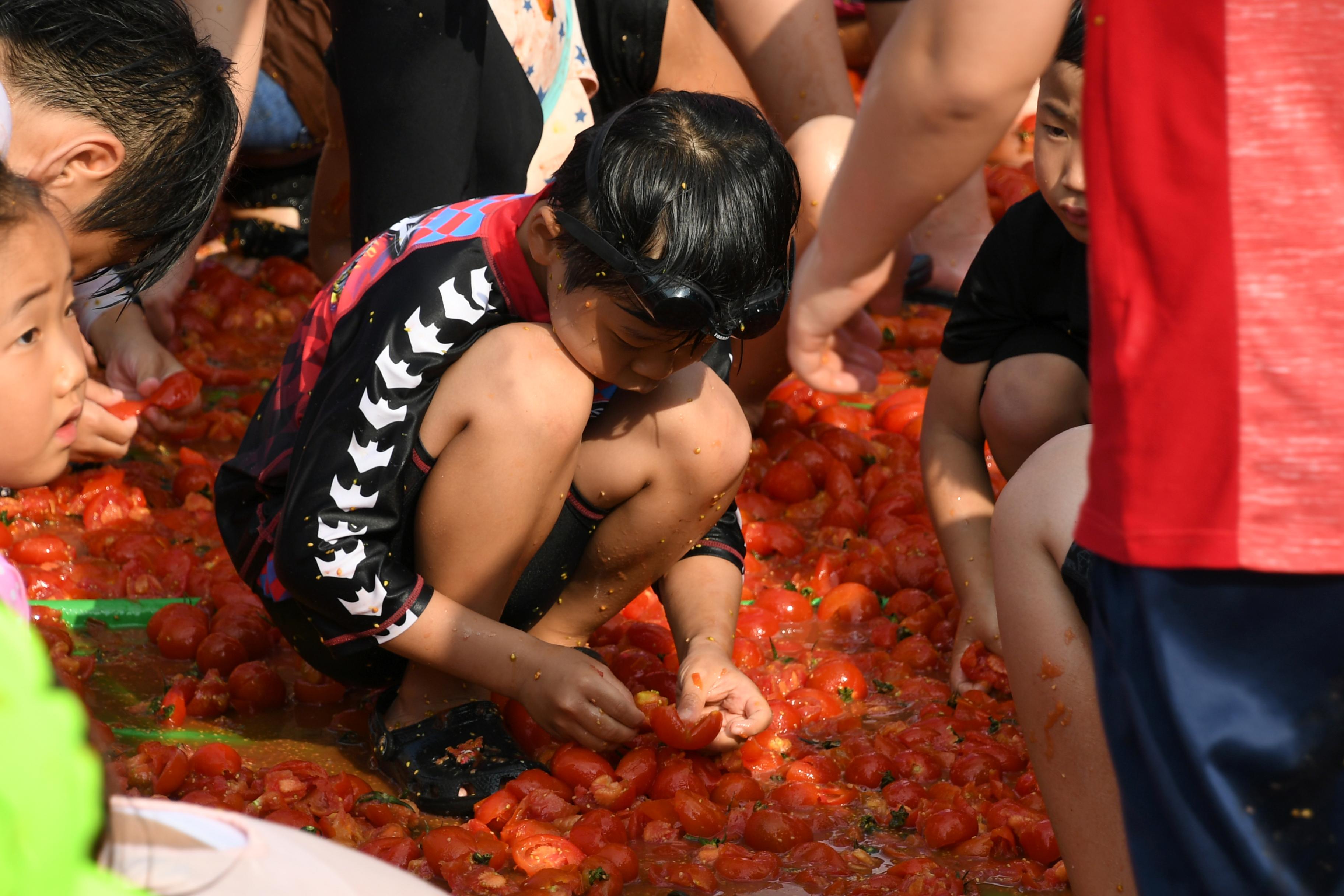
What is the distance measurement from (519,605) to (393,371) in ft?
1.46

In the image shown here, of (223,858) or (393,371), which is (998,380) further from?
(223,858)

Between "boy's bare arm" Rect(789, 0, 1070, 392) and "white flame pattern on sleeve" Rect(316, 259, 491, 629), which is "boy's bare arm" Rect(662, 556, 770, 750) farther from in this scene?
"boy's bare arm" Rect(789, 0, 1070, 392)

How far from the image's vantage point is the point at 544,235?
1.80 m

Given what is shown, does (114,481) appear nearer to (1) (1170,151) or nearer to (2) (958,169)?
(2) (958,169)

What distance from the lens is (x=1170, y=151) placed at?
0.94m

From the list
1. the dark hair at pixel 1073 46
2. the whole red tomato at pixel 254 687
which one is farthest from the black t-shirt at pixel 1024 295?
the whole red tomato at pixel 254 687

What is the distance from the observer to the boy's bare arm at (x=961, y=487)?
2152 mm

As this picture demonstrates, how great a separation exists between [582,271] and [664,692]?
0.73m

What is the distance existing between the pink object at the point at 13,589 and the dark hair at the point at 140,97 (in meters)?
0.60

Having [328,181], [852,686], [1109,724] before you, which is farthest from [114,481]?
[1109,724]

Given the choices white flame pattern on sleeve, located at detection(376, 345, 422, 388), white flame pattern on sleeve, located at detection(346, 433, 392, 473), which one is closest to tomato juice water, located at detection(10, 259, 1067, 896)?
white flame pattern on sleeve, located at detection(346, 433, 392, 473)

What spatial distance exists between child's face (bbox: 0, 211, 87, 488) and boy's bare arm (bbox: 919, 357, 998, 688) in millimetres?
1389

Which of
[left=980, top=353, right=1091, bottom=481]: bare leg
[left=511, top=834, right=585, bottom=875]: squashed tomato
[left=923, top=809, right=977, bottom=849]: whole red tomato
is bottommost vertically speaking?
[left=923, top=809, right=977, bottom=849]: whole red tomato

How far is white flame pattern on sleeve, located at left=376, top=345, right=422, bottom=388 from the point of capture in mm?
1788
